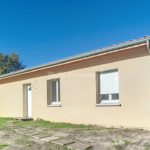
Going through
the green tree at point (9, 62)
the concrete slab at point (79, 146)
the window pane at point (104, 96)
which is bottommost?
the concrete slab at point (79, 146)

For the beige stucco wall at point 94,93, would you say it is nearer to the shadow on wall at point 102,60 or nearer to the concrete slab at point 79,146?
the shadow on wall at point 102,60

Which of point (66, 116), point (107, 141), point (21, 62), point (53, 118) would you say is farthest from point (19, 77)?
point (21, 62)

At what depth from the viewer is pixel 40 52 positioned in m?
22.3

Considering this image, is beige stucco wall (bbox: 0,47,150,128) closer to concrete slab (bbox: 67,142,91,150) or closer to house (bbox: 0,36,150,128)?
house (bbox: 0,36,150,128)

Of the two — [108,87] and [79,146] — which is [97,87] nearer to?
[108,87]

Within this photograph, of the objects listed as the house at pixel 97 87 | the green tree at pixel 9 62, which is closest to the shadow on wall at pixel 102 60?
the house at pixel 97 87

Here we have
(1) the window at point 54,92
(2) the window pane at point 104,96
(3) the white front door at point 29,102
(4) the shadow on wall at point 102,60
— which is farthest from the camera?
(3) the white front door at point 29,102

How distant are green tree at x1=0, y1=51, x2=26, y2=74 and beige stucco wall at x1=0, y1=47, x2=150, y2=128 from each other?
900 inches

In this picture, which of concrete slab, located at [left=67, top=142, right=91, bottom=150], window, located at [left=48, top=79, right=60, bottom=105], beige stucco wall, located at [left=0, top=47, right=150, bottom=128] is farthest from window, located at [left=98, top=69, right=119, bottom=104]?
concrete slab, located at [left=67, top=142, right=91, bottom=150]

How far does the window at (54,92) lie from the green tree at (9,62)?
80.8 ft

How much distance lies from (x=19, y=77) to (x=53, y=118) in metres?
4.21

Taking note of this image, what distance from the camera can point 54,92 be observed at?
9.92m

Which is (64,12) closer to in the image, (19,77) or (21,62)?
(19,77)

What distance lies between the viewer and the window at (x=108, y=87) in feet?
23.4
